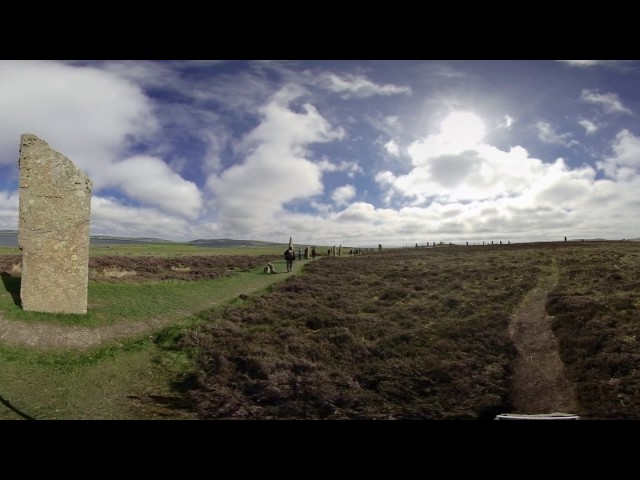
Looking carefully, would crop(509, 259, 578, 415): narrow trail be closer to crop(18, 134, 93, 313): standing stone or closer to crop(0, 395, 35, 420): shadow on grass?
crop(0, 395, 35, 420): shadow on grass

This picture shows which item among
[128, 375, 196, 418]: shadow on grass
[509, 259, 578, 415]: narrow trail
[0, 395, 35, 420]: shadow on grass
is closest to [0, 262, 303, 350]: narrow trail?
[0, 395, 35, 420]: shadow on grass

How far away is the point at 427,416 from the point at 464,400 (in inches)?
53.2

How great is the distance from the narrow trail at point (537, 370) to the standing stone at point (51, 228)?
50.6ft

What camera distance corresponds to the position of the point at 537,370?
10617 mm

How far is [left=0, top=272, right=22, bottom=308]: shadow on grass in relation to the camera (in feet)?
42.2

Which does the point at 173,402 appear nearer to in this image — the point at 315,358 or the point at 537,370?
the point at 315,358

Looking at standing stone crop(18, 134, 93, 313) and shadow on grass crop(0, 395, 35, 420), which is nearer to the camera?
shadow on grass crop(0, 395, 35, 420)

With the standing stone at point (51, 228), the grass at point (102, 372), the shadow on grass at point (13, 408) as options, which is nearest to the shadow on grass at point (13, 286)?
the grass at point (102, 372)

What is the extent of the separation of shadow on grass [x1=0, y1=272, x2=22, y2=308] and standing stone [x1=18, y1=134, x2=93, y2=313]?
103 cm

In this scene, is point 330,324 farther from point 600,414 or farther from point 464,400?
point 600,414

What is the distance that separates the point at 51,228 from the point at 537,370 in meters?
17.5

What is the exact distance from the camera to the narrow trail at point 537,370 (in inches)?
343
